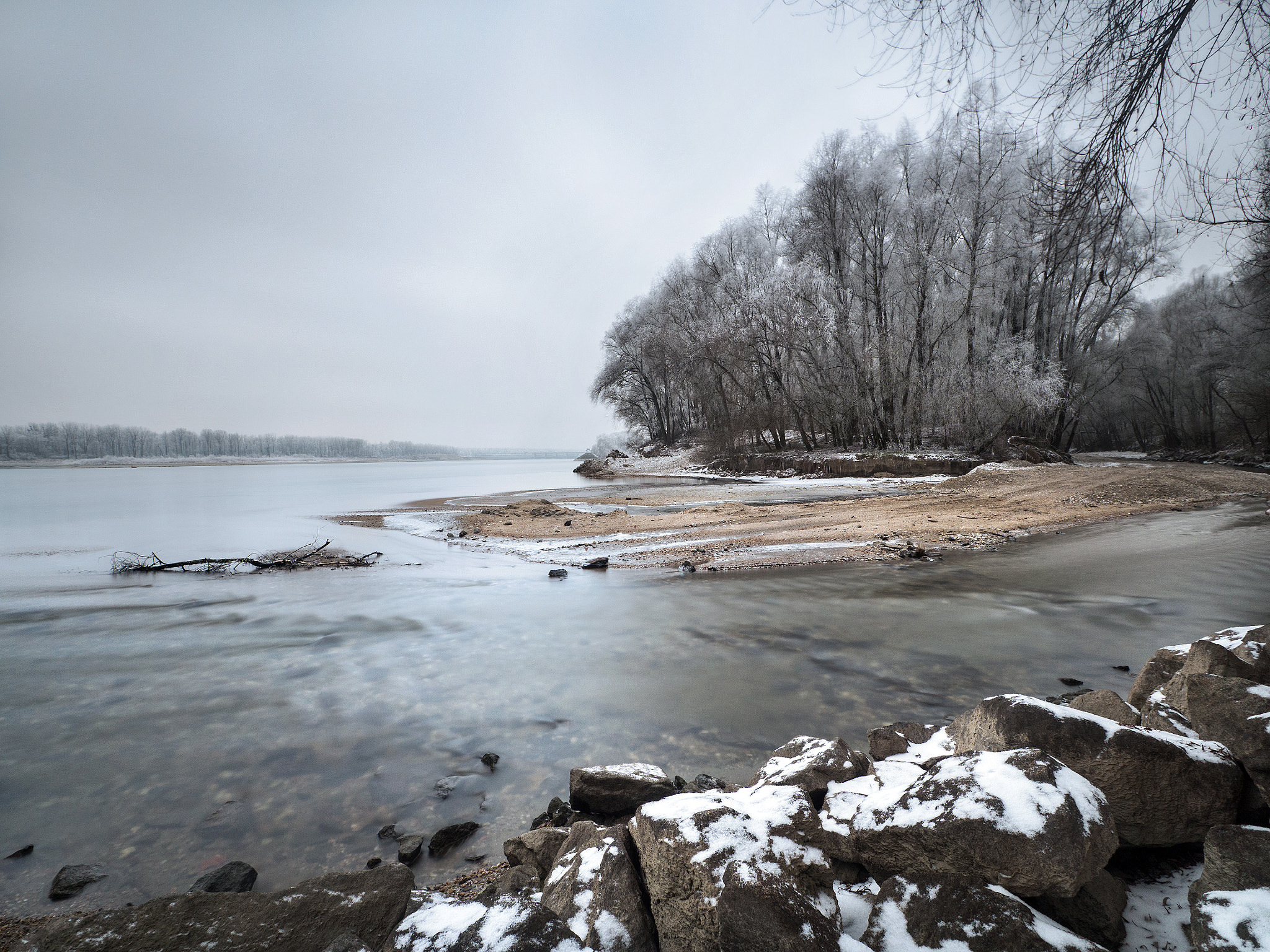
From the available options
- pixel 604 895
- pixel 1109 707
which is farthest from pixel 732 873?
pixel 1109 707

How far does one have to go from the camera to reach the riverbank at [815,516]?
29.0 feet

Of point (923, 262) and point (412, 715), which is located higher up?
point (923, 262)

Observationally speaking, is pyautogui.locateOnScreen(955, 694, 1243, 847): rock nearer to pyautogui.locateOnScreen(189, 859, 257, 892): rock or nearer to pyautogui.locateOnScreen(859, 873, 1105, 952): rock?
pyautogui.locateOnScreen(859, 873, 1105, 952): rock

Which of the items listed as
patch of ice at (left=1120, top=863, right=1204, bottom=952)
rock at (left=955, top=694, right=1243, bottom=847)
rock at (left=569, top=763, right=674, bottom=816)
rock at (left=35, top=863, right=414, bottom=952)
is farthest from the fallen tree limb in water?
patch of ice at (left=1120, top=863, right=1204, bottom=952)

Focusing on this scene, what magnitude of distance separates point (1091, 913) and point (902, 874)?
0.45 meters

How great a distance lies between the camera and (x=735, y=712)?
11.4 ft

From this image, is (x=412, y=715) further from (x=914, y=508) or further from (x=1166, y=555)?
(x=914, y=508)

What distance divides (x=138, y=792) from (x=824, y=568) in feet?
22.2

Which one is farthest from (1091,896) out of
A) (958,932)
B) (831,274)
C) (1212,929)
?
(831,274)

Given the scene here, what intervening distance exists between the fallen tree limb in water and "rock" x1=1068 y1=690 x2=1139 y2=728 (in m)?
9.16

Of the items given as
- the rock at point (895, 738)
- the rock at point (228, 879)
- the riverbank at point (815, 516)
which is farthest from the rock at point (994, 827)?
the riverbank at point (815, 516)

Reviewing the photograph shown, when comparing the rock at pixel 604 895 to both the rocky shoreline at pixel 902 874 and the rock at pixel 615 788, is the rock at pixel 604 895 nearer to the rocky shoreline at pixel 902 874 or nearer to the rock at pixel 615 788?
the rocky shoreline at pixel 902 874

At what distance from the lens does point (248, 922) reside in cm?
159

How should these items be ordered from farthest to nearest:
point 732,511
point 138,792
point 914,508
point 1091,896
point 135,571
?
1. point 732,511
2. point 914,508
3. point 135,571
4. point 138,792
5. point 1091,896
